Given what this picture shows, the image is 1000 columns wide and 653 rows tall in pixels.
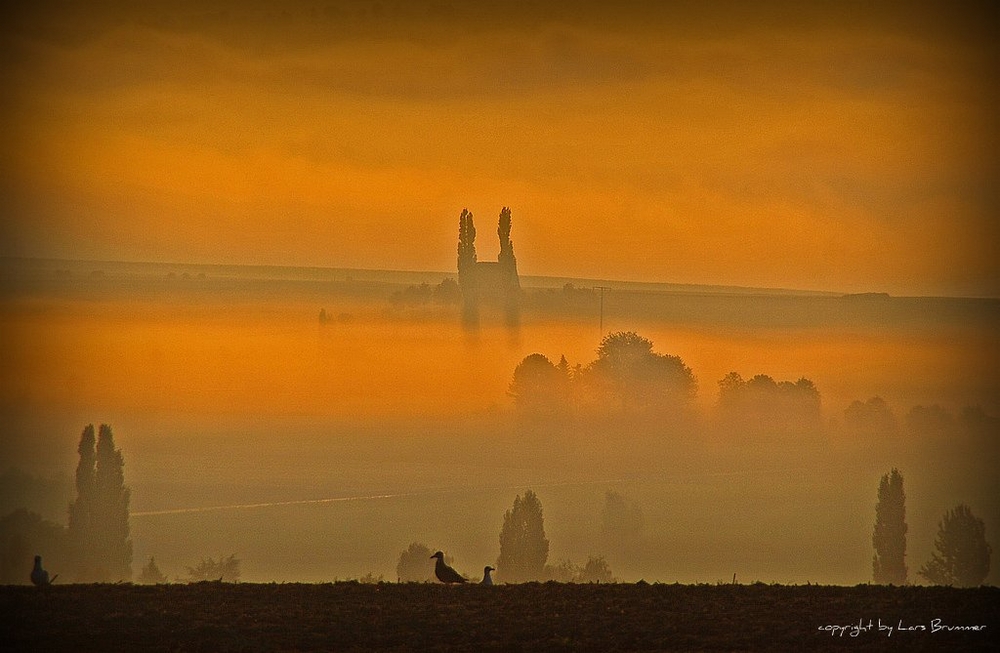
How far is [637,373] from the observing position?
193 feet

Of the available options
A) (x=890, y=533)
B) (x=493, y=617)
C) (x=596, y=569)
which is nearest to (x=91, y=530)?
(x=596, y=569)

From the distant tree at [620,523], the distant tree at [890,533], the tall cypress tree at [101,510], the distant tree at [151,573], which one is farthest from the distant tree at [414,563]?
the distant tree at [890,533]

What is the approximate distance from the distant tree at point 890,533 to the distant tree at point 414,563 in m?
19.2

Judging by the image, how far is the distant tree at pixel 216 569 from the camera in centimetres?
5088

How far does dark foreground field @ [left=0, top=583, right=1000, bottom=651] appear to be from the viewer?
17.0m

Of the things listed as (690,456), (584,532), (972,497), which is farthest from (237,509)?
(972,497)

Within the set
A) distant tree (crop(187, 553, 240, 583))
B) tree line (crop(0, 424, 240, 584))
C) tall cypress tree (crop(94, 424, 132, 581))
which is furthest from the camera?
tall cypress tree (crop(94, 424, 132, 581))

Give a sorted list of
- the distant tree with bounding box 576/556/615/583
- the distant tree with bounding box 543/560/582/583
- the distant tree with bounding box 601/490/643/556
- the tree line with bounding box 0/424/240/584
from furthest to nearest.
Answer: the tree line with bounding box 0/424/240/584
the distant tree with bounding box 543/560/582/583
the distant tree with bounding box 601/490/643/556
the distant tree with bounding box 576/556/615/583

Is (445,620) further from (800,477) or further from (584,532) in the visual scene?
(800,477)

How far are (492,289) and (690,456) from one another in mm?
13931

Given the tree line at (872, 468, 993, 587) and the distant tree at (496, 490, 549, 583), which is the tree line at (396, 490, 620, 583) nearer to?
the distant tree at (496, 490, 549, 583)

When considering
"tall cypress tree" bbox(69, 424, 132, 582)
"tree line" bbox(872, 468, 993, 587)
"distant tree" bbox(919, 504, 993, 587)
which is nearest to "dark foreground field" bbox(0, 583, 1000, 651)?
"tree line" bbox(872, 468, 993, 587)

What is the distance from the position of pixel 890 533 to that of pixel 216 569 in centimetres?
3052

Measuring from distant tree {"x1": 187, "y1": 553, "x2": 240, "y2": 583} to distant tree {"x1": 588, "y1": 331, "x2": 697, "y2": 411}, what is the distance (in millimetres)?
20015
